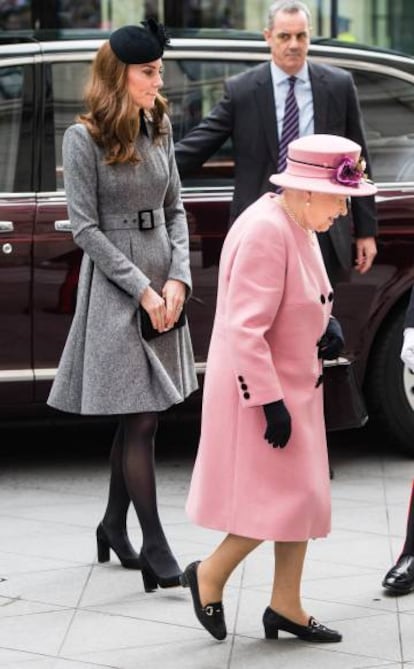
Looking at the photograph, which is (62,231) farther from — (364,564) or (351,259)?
(364,564)

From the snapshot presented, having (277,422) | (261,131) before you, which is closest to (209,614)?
(277,422)

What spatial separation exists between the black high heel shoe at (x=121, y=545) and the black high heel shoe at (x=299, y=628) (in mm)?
829

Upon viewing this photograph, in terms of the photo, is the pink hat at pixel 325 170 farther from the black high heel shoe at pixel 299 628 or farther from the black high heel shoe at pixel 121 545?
the black high heel shoe at pixel 121 545

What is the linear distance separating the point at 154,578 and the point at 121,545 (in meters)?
0.29

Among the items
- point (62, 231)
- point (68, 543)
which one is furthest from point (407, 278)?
point (68, 543)

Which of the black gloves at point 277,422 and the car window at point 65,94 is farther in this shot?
the car window at point 65,94

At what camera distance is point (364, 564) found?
18.6ft

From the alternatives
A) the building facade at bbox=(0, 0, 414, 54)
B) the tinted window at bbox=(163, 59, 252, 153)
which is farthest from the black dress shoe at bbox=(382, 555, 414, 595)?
the building facade at bbox=(0, 0, 414, 54)

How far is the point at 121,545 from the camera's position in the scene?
18.4 feet

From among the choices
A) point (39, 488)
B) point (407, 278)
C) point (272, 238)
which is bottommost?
point (39, 488)

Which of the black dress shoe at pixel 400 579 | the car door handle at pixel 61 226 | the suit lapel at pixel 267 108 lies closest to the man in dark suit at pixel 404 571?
the black dress shoe at pixel 400 579

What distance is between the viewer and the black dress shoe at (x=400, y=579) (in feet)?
17.5

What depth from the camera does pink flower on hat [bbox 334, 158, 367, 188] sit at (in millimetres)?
4602

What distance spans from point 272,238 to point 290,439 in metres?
0.59
